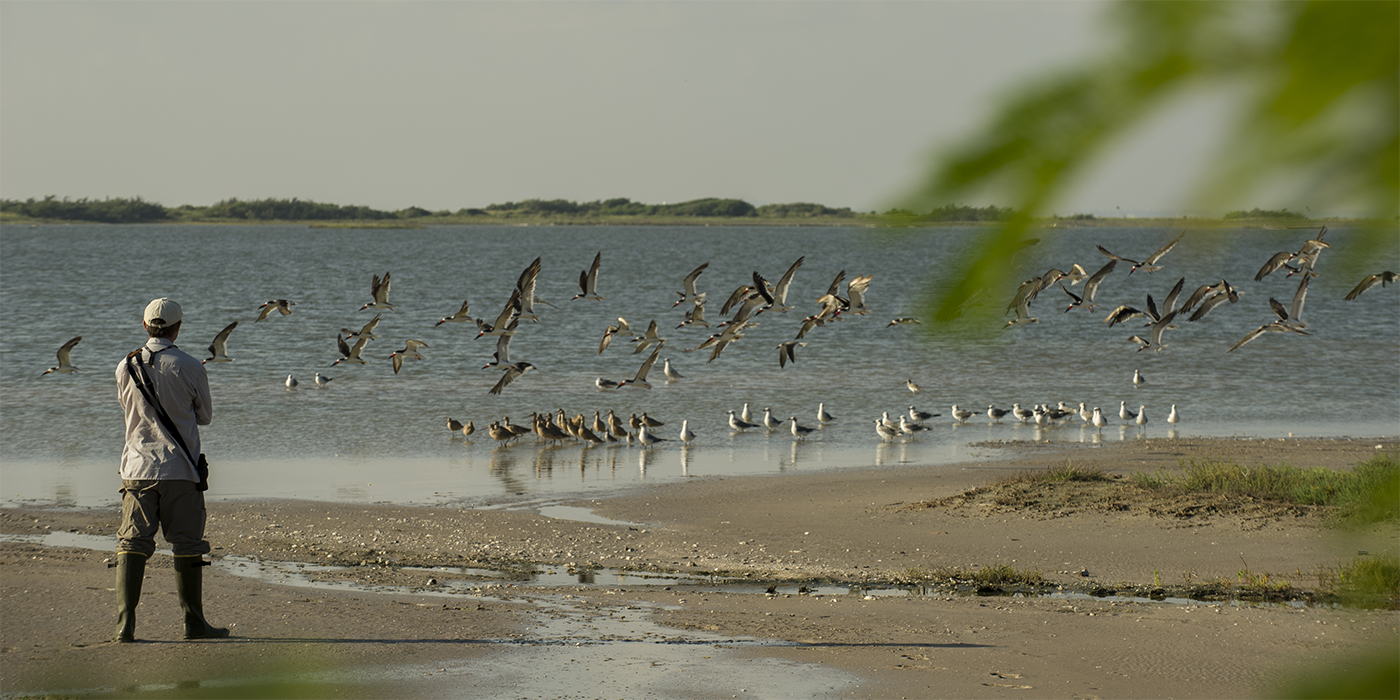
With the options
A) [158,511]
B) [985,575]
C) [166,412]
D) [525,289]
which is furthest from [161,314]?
[525,289]

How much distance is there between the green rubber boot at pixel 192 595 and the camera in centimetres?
902

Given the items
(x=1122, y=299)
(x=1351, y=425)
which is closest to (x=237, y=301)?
(x=1122, y=299)

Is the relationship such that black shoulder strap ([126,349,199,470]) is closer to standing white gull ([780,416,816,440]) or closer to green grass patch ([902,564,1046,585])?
green grass patch ([902,564,1046,585])

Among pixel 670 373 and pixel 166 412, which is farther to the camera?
pixel 670 373

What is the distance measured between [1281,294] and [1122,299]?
12.6 meters

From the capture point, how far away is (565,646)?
9.91m

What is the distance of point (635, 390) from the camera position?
109ft

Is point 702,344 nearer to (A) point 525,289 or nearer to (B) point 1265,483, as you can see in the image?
(A) point 525,289

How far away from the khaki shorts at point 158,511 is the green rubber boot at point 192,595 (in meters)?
0.22

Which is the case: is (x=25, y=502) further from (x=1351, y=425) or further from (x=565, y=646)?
(x=1351, y=425)

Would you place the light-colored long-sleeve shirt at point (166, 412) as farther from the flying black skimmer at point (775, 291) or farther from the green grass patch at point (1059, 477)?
the green grass patch at point (1059, 477)

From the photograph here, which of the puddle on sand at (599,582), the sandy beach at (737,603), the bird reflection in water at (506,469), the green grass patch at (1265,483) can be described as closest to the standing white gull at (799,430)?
the bird reflection in water at (506,469)

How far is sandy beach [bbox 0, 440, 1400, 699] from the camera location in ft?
29.8

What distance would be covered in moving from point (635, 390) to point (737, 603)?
2148 cm
